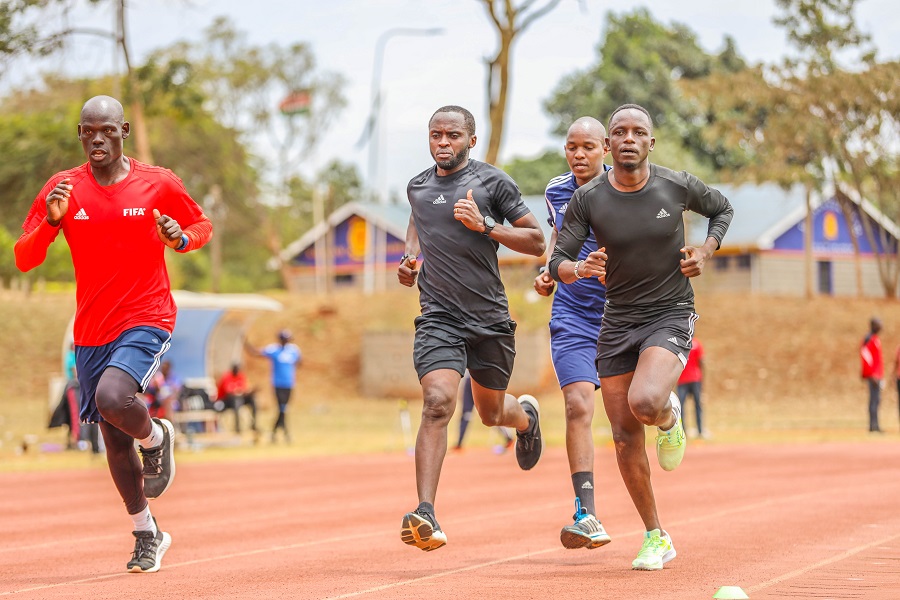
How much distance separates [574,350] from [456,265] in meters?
1.19

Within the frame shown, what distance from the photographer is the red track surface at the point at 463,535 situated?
7164 millimetres

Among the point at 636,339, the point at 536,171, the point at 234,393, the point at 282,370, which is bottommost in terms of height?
the point at 234,393

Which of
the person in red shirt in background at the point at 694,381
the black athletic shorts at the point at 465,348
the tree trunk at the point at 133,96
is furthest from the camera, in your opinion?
the tree trunk at the point at 133,96

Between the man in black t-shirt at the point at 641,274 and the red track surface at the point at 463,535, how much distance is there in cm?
75

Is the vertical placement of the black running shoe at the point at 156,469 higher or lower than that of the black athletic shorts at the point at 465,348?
lower

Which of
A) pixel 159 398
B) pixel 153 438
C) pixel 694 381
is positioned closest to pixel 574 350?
pixel 153 438

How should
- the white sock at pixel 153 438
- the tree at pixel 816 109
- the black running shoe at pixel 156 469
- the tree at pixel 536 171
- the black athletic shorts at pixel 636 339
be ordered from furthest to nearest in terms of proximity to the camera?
the tree at pixel 536 171, the tree at pixel 816 109, the black running shoe at pixel 156 469, the white sock at pixel 153 438, the black athletic shorts at pixel 636 339

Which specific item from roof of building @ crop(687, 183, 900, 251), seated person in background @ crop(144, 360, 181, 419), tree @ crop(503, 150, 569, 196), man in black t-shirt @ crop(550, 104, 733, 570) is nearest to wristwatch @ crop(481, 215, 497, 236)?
man in black t-shirt @ crop(550, 104, 733, 570)

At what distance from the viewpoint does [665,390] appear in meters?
7.22

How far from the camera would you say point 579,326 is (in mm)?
8672

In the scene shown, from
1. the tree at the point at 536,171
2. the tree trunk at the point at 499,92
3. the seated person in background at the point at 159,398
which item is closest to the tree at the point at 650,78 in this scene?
the tree at the point at 536,171

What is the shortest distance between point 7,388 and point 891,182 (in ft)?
90.2

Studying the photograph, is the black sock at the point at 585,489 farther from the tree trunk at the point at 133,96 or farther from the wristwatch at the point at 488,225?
the tree trunk at the point at 133,96

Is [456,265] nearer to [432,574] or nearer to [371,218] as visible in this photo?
[432,574]
